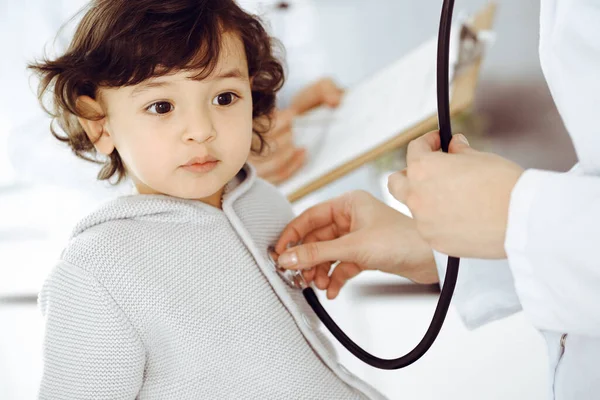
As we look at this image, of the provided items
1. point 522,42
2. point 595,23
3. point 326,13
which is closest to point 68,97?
point 595,23

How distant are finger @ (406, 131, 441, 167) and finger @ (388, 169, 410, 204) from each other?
0.02 metres

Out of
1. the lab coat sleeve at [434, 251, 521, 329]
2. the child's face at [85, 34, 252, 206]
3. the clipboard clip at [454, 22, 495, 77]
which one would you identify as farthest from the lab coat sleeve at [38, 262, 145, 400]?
the clipboard clip at [454, 22, 495, 77]

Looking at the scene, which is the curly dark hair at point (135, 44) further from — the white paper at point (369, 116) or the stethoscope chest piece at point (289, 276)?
the white paper at point (369, 116)

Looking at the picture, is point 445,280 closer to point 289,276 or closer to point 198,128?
point 289,276

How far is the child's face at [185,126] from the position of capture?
0.90 meters

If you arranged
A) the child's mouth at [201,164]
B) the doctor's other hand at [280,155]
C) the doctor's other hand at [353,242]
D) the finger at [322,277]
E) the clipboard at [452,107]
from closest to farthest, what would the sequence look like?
the child's mouth at [201,164], the doctor's other hand at [353,242], the finger at [322,277], the clipboard at [452,107], the doctor's other hand at [280,155]

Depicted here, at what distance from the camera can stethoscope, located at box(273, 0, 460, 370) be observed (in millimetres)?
823

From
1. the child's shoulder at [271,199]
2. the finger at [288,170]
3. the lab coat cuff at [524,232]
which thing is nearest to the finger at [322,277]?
the child's shoulder at [271,199]

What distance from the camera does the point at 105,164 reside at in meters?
1.11

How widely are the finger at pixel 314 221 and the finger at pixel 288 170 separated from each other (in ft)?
1.87

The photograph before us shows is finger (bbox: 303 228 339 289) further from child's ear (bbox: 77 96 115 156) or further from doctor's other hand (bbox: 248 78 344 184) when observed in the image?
doctor's other hand (bbox: 248 78 344 184)

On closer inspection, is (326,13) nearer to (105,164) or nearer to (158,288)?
(105,164)

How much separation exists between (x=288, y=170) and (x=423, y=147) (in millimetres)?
932

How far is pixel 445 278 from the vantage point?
0.90 metres
